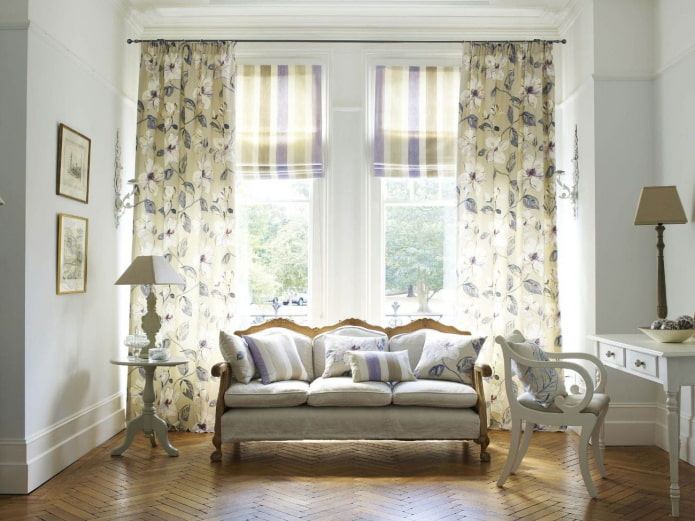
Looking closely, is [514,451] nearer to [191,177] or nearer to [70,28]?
[191,177]

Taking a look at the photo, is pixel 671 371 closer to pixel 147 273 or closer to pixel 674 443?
pixel 674 443

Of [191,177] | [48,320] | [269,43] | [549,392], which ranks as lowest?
[549,392]

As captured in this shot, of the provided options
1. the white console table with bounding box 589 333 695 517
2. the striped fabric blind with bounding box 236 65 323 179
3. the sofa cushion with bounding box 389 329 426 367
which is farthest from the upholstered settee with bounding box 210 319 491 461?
the striped fabric blind with bounding box 236 65 323 179

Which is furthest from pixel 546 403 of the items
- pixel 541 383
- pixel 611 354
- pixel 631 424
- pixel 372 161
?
pixel 372 161

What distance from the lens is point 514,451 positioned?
4023 millimetres

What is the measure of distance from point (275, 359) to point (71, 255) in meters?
1.58

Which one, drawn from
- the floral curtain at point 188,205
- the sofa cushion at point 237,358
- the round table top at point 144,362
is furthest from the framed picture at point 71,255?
the sofa cushion at point 237,358

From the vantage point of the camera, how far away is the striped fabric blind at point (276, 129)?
5758 mm

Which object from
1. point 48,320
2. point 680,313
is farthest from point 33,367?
point 680,313

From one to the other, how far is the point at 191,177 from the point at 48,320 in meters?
1.82

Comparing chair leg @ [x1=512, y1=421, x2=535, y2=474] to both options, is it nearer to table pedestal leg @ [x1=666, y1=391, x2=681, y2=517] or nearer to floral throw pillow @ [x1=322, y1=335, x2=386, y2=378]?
table pedestal leg @ [x1=666, y1=391, x2=681, y2=517]

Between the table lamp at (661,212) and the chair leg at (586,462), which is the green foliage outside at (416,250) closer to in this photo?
the table lamp at (661,212)

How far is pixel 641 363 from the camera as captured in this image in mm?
3652

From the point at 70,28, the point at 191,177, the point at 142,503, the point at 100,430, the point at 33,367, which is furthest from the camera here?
the point at 191,177
